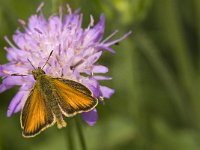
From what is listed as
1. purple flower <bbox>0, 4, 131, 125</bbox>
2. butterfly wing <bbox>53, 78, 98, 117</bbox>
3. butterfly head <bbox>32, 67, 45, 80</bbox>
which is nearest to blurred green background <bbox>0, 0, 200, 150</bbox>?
purple flower <bbox>0, 4, 131, 125</bbox>

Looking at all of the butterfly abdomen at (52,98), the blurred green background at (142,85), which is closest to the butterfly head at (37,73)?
the butterfly abdomen at (52,98)

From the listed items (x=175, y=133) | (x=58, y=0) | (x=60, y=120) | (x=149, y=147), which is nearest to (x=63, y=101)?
(x=60, y=120)

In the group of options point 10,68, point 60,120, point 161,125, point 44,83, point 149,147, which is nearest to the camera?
point 60,120

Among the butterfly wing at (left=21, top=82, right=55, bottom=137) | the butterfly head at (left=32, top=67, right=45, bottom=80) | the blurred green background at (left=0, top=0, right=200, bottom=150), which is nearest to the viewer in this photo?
the butterfly wing at (left=21, top=82, right=55, bottom=137)

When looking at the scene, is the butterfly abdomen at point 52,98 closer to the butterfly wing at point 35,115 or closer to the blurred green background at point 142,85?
the butterfly wing at point 35,115

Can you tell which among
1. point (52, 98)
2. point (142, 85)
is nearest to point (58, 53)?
point (52, 98)

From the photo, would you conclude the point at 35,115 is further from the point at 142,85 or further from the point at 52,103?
the point at 142,85

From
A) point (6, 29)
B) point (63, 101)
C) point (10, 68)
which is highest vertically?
point (6, 29)

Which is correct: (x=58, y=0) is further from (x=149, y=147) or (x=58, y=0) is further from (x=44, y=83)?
(x=149, y=147)

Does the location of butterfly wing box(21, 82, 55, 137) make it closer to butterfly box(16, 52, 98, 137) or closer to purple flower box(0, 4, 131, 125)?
butterfly box(16, 52, 98, 137)
